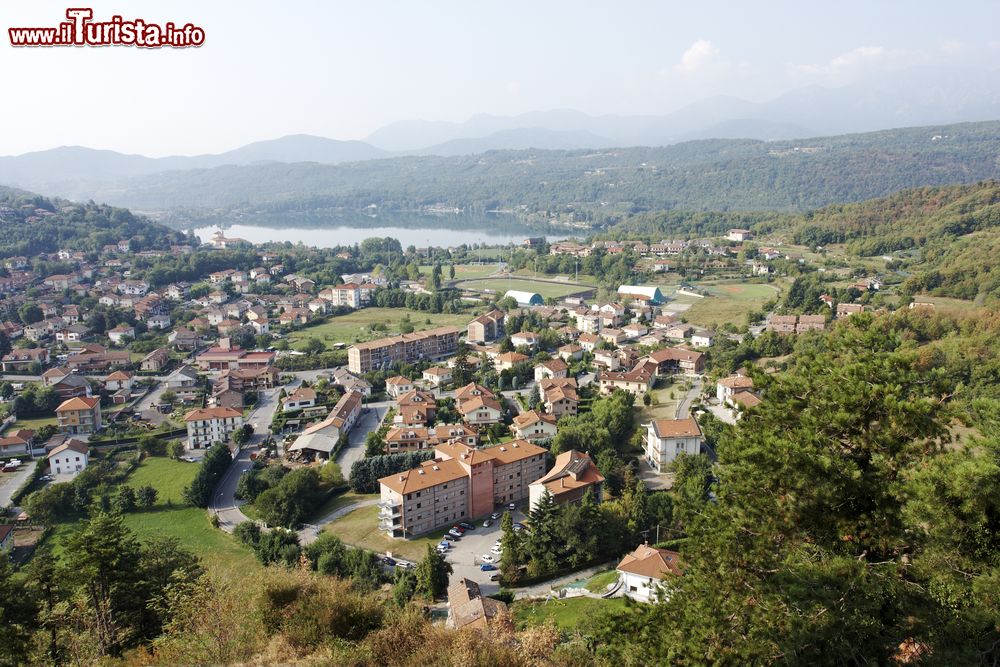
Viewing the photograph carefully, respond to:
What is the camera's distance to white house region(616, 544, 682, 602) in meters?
6.90

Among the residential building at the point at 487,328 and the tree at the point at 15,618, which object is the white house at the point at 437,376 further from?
the tree at the point at 15,618

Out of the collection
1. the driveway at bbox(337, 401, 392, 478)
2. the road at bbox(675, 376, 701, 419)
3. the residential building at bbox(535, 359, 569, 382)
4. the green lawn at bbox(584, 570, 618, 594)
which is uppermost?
the residential building at bbox(535, 359, 569, 382)

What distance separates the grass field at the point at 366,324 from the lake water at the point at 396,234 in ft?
61.7

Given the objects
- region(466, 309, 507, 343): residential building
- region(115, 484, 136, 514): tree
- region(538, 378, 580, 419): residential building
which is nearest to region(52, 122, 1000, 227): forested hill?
region(466, 309, 507, 343): residential building

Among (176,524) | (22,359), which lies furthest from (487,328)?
(22,359)

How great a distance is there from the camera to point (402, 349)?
16109 mm

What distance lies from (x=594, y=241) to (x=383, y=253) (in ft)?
33.7

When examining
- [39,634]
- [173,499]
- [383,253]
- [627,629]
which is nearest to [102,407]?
[173,499]

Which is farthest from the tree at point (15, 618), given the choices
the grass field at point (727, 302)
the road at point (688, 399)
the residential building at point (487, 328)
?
the grass field at point (727, 302)

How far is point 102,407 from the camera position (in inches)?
516

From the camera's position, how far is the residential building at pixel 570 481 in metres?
8.84

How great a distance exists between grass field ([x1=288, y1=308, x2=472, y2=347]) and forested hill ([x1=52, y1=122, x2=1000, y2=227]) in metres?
31.2

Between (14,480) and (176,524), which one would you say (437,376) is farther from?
(14,480)

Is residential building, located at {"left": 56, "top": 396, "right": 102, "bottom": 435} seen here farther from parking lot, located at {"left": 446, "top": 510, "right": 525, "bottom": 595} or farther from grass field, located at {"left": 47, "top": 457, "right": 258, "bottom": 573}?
parking lot, located at {"left": 446, "top": 510, "right": 525, "bottom": 595}
